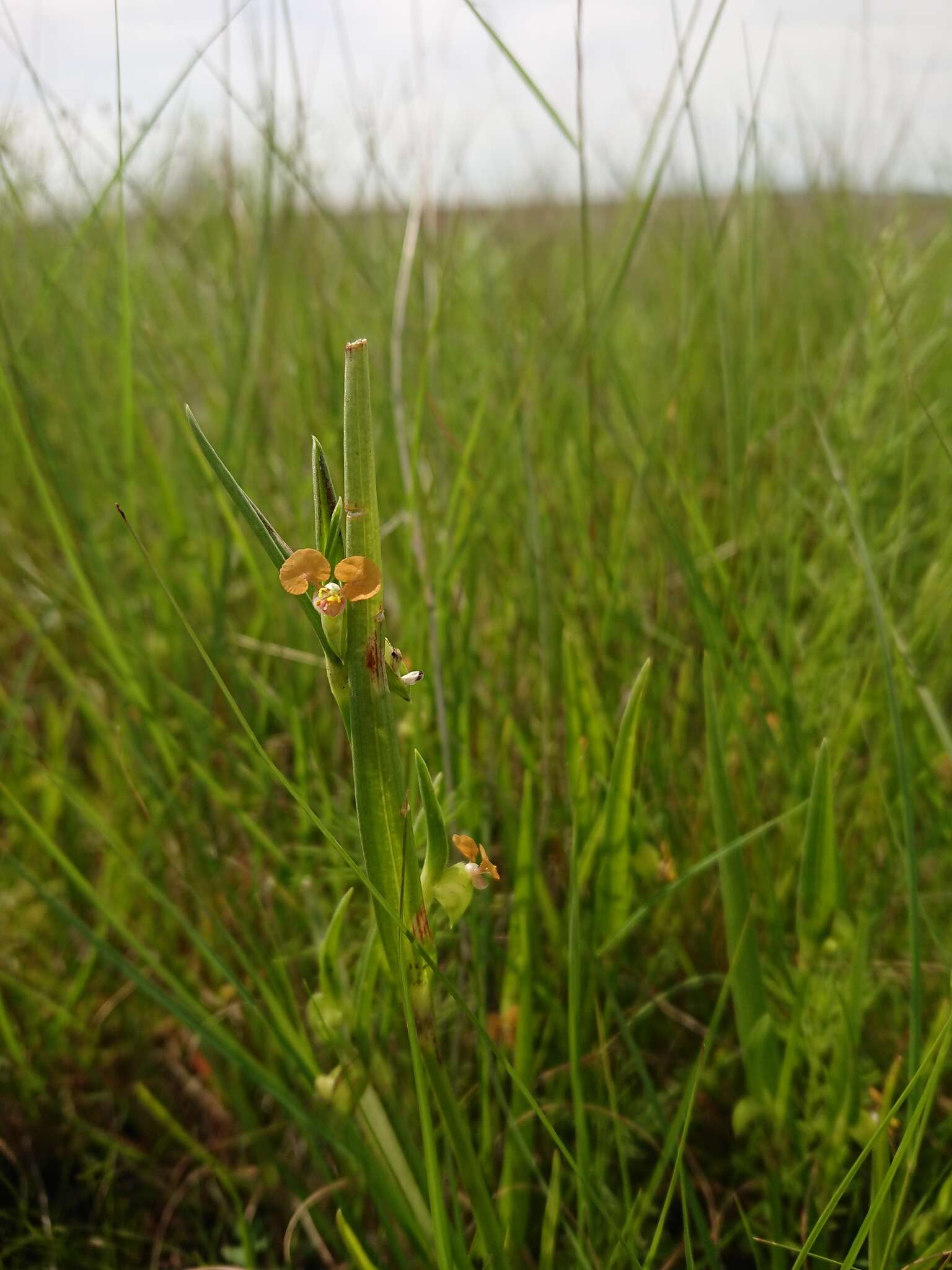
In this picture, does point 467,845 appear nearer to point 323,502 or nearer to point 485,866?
point 485,866

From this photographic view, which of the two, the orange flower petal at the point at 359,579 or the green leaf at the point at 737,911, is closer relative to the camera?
the orange flower petal at the point at 359,579

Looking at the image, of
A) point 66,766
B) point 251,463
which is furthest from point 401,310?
point 66,766

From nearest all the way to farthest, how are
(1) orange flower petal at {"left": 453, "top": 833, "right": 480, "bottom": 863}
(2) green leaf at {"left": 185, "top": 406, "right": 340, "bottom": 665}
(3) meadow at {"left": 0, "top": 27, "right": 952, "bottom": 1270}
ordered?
(2) green leaf at {"left": 185, "top": 406, "right": 340, "bottom": 665} → (1) orange flower petal at {"left": 453, "top": 833, "right": 480, "bottom": 863} → (3) meadow at {"left": 0, "top": 27, "right": 952, "bottom": 1270}

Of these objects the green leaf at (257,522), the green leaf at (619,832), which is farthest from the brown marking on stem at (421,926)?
the green leaf at (619,832)

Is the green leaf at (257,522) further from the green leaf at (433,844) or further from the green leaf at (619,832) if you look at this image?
the green leaf at (619,832)

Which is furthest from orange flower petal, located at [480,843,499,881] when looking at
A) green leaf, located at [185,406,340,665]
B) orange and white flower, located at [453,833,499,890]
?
green leaf, located at [185,406,340,665]

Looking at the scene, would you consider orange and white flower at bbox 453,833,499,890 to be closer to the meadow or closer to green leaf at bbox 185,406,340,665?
the meadow

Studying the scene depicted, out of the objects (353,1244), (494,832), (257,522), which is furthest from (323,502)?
(494,832)

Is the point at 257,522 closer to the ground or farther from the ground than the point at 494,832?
farther from the ground
